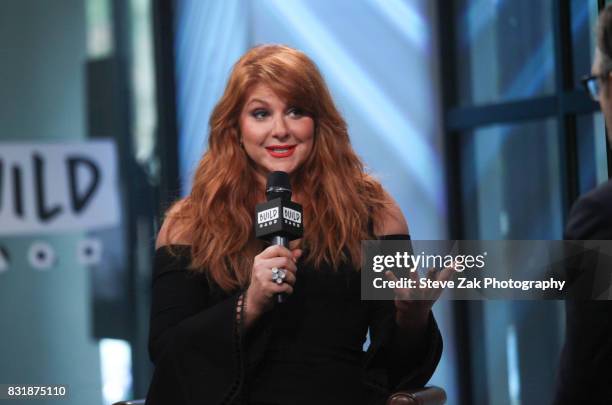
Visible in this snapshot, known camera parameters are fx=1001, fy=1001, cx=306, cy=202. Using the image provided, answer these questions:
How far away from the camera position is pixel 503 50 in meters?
4.55

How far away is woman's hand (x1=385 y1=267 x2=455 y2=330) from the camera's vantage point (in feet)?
7.03

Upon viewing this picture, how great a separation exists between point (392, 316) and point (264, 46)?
28.1 inches

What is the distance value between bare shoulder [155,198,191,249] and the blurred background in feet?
6.40

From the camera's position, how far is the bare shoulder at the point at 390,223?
2.40 meters

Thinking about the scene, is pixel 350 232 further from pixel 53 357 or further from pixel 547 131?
pixel 53 357

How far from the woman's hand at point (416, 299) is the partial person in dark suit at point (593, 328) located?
0.57 meters

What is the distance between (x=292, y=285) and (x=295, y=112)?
1.43 ft

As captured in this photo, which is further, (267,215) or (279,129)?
(279,129)

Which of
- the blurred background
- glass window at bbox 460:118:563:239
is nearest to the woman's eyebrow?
the blurred background

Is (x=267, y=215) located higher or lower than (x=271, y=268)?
higher

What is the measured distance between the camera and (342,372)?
2283 mm

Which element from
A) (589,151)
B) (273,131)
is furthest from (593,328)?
(589,151)

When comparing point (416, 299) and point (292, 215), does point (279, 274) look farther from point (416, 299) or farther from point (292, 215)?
point (416, 299)

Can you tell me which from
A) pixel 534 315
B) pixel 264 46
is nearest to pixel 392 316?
pixel 264 46
